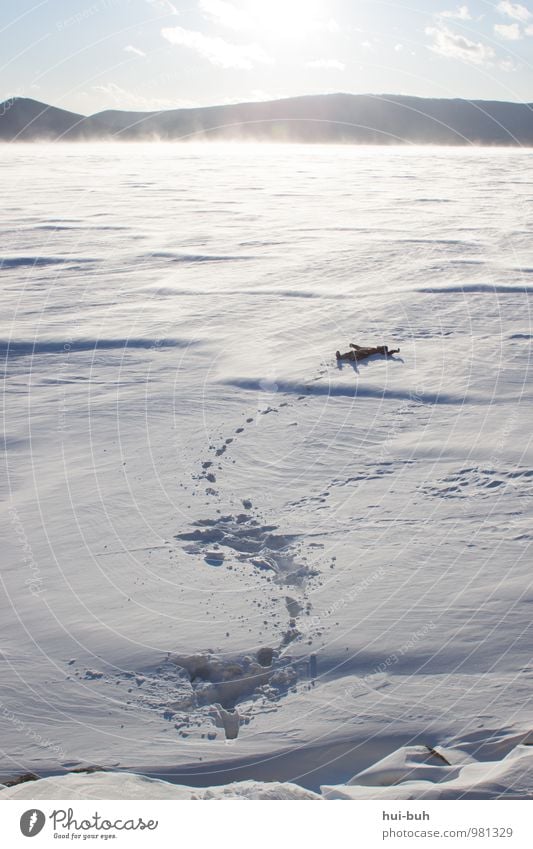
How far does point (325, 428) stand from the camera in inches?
198

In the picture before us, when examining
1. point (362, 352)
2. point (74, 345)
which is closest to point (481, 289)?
point (362, 352)

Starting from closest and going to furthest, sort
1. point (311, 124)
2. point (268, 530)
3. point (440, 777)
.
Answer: point (440, 777) → point (268, 530) → point (311, 124)

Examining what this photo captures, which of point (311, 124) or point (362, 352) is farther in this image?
point (311, 124)

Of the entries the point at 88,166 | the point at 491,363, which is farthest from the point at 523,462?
the point at 88,166

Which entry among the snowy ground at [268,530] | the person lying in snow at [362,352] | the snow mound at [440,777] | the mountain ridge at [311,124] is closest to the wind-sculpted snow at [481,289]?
the snowy ground at [268,530]

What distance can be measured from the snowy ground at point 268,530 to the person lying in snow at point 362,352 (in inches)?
7.5

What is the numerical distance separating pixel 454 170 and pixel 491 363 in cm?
1964

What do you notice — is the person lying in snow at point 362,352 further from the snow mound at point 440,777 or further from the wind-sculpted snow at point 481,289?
the snow mound at point 440,777

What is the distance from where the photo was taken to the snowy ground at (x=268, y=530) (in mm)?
2688

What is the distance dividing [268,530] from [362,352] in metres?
2.79

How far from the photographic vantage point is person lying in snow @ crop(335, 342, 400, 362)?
623 cm

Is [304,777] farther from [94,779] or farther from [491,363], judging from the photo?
[491,363]

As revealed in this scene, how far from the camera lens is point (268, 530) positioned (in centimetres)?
387

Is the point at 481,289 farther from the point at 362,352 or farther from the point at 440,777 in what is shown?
the point at 440,777
